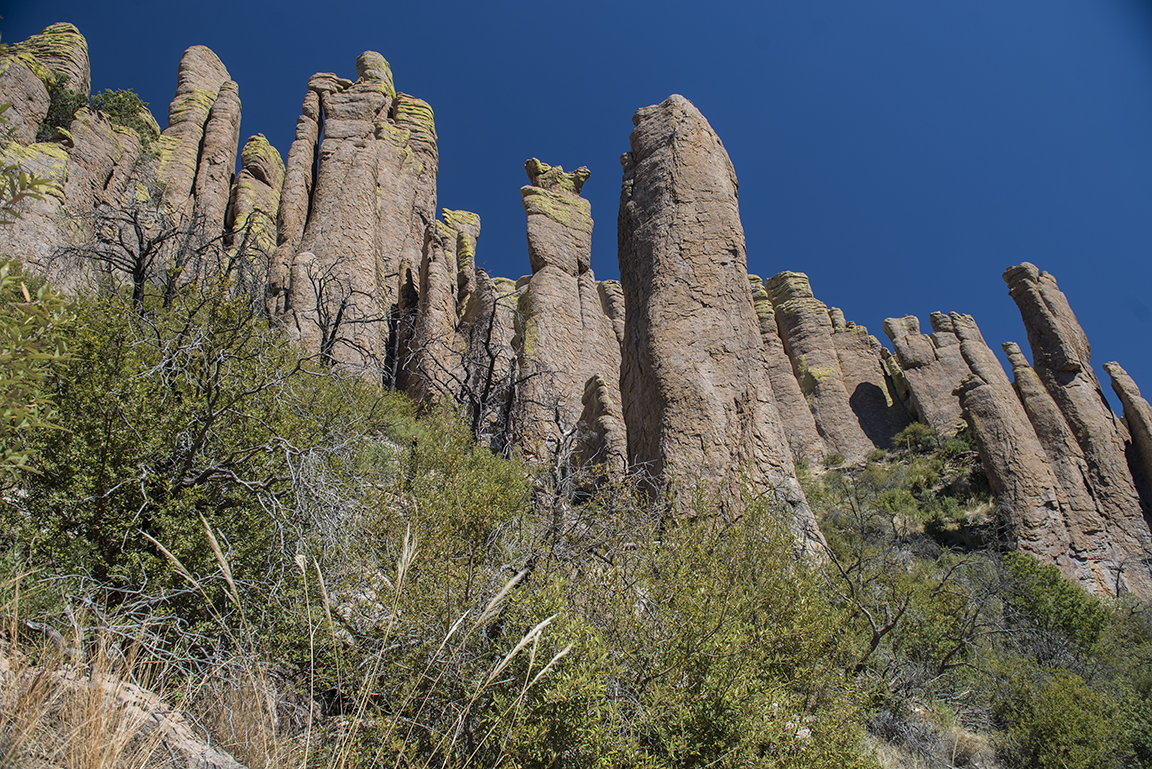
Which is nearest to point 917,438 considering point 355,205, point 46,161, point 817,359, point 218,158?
point 817,359

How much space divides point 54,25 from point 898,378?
4156cm

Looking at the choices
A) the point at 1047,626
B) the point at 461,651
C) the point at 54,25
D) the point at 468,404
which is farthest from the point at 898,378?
the point at 54,25

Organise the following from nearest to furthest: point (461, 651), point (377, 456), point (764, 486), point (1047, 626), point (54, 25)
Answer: point (461, 651), point (764, 486), point (377, 456), point (1047, 626), point (54, 25)

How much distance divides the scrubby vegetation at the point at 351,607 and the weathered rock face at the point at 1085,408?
13.7 metres

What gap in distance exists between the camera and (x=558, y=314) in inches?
750

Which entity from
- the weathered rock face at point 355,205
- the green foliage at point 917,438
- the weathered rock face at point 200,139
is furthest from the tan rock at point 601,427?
the green foliage at point 917,438

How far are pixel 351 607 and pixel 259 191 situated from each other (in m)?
25.6

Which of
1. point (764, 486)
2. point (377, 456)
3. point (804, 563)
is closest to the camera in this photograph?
point (804, 563)

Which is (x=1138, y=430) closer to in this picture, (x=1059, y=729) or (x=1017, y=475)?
(x=1017, y=475)

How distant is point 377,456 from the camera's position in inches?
402

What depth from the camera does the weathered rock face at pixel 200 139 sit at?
78.2ft

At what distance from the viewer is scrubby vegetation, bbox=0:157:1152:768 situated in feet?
10.7

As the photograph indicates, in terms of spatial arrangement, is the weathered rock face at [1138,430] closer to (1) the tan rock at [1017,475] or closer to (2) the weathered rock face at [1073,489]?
(2) the weathered rock face at [1073,489]

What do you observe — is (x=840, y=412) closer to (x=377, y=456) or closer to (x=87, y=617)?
(x=377, y=456)
